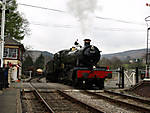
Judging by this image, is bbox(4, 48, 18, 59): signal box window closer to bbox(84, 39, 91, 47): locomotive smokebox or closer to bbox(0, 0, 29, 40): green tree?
bbox(0, 0, 29, 40): green tree

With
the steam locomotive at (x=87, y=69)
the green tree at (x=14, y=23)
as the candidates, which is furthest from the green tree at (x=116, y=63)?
the steam locomotive at (x=87, y=69)

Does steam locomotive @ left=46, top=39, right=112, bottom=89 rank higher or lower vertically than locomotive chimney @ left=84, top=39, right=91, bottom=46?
lower

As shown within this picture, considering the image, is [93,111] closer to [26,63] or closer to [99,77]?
[99,77]

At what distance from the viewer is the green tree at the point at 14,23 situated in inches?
1436

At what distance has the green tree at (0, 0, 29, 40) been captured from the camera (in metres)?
36.5

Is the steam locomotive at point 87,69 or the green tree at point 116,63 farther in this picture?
the green tree at point 116,63

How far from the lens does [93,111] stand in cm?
735

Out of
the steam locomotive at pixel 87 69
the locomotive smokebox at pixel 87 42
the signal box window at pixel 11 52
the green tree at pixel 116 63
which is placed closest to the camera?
the steam locomotive at pixel 87 69

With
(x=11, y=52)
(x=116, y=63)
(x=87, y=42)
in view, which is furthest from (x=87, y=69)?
(x=116, y=63)

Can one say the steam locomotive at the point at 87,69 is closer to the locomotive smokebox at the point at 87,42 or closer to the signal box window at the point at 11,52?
the locomotive smokebox at the point at 87,42

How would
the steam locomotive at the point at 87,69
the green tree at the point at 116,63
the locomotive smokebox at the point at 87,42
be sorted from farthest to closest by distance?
the green tree at the point at 116,63, the locomotive smokebox at the point at 87,42, the steam locomotive at the point at 87,69

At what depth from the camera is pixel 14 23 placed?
123ft

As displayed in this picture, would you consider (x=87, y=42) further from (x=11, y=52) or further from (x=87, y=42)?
(x=11, y=52)

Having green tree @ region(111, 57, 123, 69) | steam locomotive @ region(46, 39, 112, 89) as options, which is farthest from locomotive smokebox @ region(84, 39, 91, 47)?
green tree @ region(111, 57, 123, 69)
